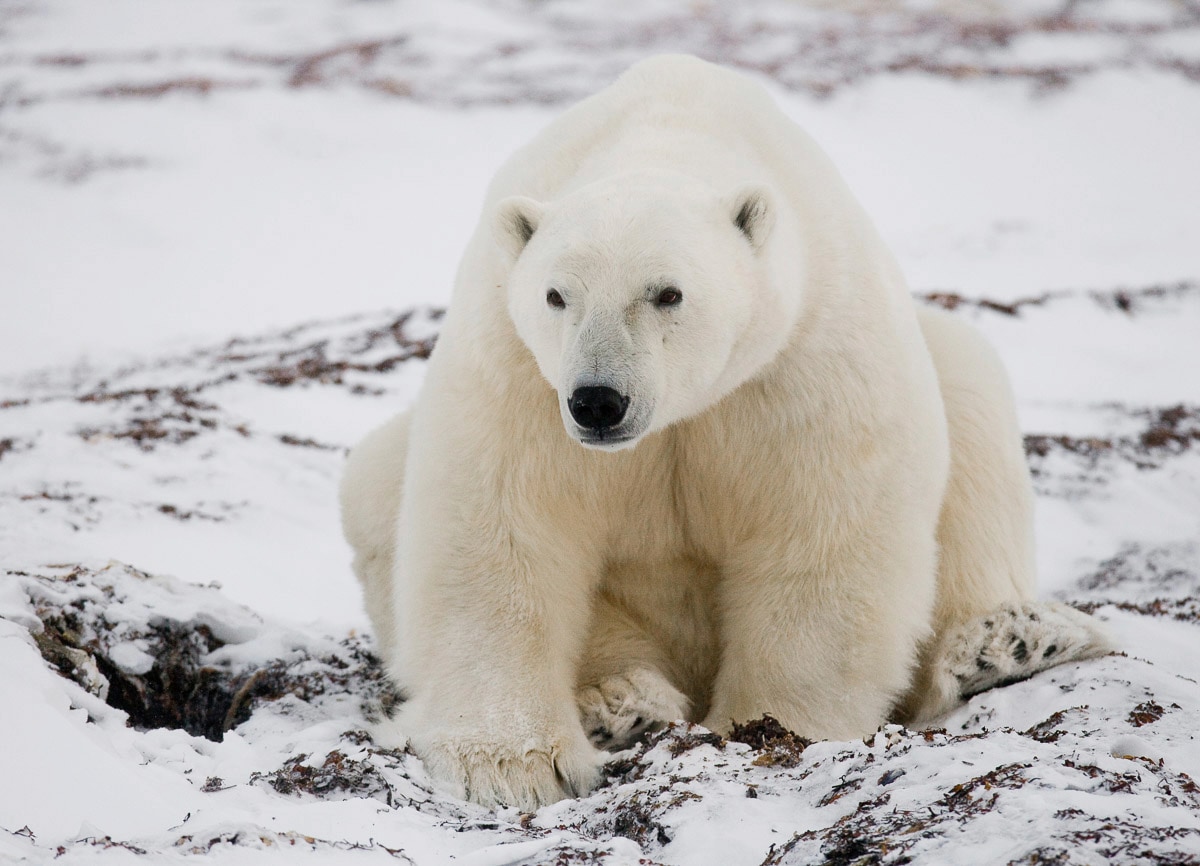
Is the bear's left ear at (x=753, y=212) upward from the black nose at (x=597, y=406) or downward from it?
upward

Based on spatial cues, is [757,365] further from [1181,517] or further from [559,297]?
[1181,517]

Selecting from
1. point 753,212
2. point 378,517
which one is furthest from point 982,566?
point 378,517

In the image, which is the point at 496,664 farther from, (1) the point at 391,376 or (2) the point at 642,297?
(1) the point at 391,376

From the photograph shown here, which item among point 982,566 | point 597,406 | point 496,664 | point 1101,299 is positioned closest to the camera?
point 597,406

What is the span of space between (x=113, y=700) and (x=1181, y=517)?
6.39 metres

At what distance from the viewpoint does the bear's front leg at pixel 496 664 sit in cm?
362

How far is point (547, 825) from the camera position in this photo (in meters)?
2.98

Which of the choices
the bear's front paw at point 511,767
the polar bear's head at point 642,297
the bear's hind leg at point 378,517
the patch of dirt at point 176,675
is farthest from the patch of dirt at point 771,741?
the bear's hind leg at point 378,517

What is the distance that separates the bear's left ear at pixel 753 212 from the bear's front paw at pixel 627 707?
60.5 inches

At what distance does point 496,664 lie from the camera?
148 inches

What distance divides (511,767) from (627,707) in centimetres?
47

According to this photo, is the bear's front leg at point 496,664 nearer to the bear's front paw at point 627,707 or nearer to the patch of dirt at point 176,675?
the bear's front paw at point 627,707

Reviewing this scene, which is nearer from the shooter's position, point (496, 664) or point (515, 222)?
point (515, 222)

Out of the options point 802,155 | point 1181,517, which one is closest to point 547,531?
point 802,155
